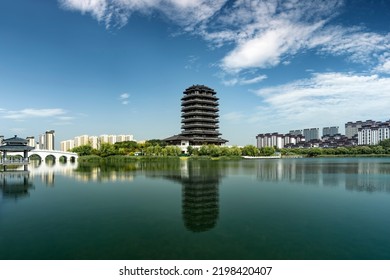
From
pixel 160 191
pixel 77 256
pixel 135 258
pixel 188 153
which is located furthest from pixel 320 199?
pixel 188 153

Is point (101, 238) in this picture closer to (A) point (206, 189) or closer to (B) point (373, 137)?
(A) point (206, 189)

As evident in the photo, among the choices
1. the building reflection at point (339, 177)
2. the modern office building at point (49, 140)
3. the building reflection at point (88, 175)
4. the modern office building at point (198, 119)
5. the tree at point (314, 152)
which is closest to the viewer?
the building reflection at point (339, 177)

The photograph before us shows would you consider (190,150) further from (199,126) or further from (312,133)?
(312,133)

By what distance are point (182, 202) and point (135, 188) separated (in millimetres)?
5940

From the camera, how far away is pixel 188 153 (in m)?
60.9

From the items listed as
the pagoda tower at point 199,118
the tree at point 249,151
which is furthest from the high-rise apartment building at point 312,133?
the pagoda tower at point 199,118

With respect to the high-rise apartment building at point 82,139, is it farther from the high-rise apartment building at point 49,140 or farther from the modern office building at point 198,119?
the modern office building at point 198,119

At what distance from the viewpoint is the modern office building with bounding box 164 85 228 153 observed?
2633 inches

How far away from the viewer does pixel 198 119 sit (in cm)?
6725

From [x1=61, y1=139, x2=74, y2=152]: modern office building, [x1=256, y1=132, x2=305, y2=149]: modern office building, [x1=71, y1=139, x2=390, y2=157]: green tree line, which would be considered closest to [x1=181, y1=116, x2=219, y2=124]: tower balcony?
[x1=71, y1=139, x2=390, y2=157]: green tree line

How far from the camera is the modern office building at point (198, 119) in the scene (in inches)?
2633

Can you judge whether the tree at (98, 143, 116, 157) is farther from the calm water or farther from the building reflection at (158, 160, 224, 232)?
the building reflection at (158, 160, 224, 232)

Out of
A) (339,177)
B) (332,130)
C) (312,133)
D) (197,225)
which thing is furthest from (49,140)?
(332,130)

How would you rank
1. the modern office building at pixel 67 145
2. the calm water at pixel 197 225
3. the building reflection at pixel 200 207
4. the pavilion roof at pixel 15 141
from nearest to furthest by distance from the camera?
the calm water at pixel 197 225
the building reflection at pixel 200 207
the pavilion roof at pixel 15 141
the modern office building at pixel 67 145
